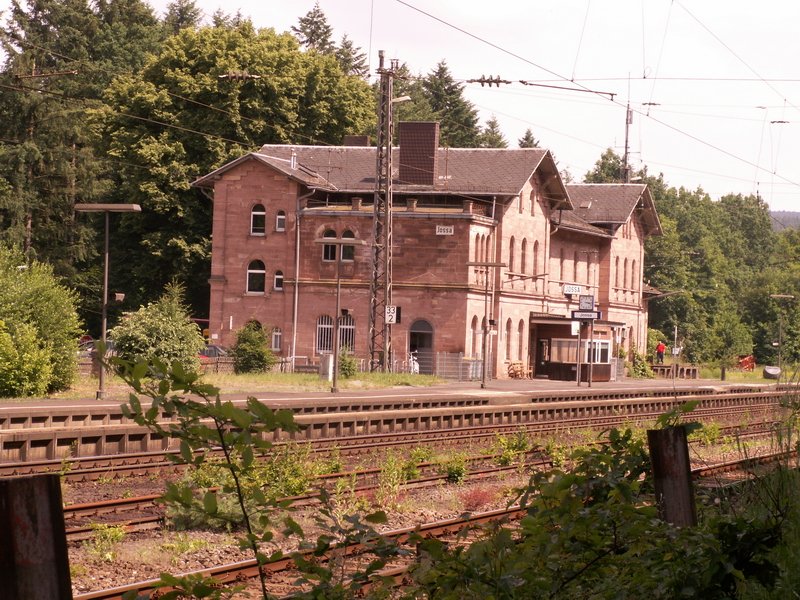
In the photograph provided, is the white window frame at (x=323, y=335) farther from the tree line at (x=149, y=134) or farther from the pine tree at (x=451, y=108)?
the pine tree at (x=451, y=108)

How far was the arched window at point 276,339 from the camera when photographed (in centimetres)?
5866

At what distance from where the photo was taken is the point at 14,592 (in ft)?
13.2

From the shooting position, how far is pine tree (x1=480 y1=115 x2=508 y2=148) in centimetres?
12300

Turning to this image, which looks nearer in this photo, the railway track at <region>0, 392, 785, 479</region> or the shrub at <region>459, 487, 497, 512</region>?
the shrub at <region>459, 487, 497, 512</region>

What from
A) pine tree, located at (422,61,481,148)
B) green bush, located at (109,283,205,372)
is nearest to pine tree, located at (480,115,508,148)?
pine tree, located at (422,61,481,148)

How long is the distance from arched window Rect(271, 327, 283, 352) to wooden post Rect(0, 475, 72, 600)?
5446 cm

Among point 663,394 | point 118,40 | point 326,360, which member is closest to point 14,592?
point 326,360

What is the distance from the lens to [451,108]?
389ft

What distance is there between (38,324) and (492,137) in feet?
309

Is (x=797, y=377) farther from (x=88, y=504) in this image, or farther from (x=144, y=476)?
(x=144, y=476)

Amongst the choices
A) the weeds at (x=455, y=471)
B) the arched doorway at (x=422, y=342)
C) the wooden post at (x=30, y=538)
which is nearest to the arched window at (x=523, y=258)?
the arched doorway at (x=422, y=342)

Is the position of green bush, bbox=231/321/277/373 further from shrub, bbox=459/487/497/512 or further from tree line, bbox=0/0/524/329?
shrub, bbox=459/487/497/512

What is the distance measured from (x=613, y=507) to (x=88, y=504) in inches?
382

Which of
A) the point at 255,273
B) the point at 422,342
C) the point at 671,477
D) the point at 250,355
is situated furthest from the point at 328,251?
the point at 671,477
